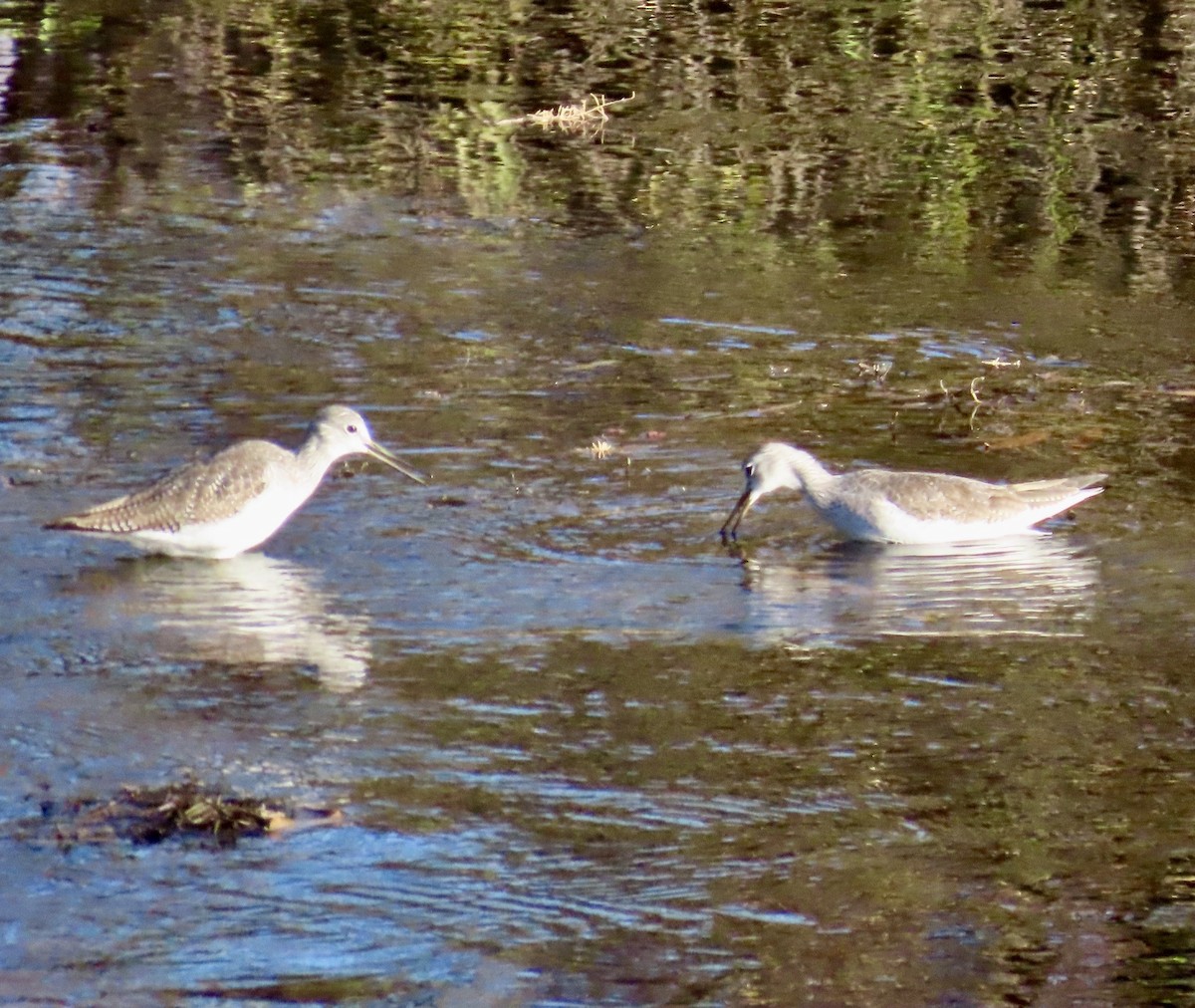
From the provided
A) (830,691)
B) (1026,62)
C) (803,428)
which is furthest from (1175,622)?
(1026,62)

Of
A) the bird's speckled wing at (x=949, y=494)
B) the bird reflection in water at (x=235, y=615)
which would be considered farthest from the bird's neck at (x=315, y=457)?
the bird's speckled wing at (x=949, y=494)

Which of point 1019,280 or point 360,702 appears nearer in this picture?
point 360,702

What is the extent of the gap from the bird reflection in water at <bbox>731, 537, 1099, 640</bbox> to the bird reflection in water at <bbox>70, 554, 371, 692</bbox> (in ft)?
4.67

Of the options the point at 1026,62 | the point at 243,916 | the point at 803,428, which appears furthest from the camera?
the point at 1026,62

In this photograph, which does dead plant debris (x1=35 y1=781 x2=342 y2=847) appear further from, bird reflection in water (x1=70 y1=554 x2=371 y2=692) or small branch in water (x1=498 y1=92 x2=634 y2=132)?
small branch in water (x1=498 y1=92 x2=634 y2=132)

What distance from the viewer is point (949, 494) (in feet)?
27.5

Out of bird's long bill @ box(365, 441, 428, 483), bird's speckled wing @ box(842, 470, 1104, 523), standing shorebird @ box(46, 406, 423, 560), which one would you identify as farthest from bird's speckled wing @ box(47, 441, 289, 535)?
bird's speckled wing @ box(842, 470, 1104, 523)

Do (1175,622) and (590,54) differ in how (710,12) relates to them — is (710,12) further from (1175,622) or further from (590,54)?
(1175,622)

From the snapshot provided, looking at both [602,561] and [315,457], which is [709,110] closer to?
[315,457]

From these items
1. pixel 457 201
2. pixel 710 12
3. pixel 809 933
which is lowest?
pixel 809 933

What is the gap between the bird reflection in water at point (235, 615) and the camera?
7.00 meters

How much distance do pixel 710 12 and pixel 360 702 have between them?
1264cm

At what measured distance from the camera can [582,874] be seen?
5.50m

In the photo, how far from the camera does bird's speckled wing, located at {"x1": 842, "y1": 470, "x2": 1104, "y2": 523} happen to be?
8.32 m
